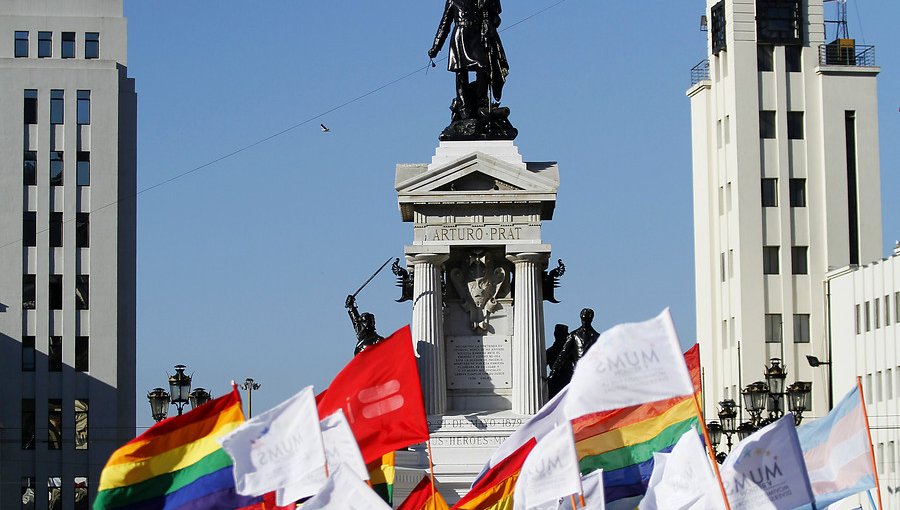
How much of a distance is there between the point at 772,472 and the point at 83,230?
229 feet

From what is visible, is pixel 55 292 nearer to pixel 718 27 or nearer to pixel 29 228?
pixel 29 228

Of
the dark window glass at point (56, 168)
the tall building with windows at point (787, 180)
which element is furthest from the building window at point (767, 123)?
the dark window glass at point (56, 168)

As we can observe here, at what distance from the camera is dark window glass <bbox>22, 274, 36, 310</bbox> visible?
291 ft

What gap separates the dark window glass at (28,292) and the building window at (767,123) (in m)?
29.9

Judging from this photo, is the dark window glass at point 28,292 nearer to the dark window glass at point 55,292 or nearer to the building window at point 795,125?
the dark window glass at point 55,292

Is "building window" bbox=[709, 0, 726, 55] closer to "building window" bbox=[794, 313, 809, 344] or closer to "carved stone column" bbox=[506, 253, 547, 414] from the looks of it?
"building window" bbox=[794, 313, 809, 344]

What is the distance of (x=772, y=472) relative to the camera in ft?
74.7

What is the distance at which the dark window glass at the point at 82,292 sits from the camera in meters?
89.4

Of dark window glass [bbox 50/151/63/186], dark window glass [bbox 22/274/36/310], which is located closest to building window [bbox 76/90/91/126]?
dark window glass [bbox 50/151/63/186]

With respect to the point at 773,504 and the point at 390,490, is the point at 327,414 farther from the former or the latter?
the point at 773,504

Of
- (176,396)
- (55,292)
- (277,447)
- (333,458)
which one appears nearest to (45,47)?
(55,292)

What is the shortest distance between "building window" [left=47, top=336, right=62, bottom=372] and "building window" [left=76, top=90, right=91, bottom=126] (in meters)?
8.75

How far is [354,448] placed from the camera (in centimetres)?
2506

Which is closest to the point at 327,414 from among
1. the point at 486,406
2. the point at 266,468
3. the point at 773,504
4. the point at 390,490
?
the point at 390,490
